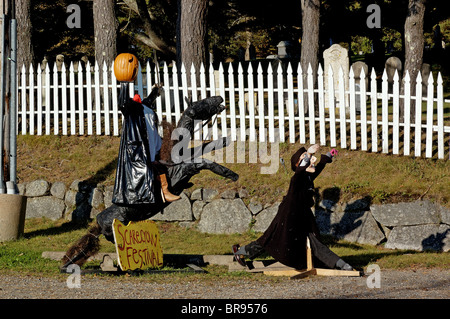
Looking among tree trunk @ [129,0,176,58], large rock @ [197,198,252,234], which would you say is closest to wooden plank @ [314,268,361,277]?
large rock @ [197,198,252,234]

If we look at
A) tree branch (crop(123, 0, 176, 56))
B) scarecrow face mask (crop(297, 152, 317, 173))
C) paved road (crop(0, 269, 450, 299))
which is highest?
tree branch (crop(123, 0, 176, 56))

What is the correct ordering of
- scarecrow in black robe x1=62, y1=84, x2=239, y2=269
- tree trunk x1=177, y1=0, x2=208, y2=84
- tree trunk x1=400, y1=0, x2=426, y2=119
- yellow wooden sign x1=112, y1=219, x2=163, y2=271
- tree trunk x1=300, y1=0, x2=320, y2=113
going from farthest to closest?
tree trunk x1=300, y1=0, x2=320, y2=113
tree trunk x1=177, y1=0, x2=208, y2=84
tree trunk x1=400, y1=0, x2=426, y2=119
yellow wooden sign x1=112, y1=219, x2=163, y2=271
scarecrow in black robe x1=62, y1=84, x2=239, y2=269

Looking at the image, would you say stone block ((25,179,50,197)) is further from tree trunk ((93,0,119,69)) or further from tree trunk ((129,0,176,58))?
tree trunk ((129,0,176,58))

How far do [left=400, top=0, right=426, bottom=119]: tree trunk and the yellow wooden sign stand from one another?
746 centimetres

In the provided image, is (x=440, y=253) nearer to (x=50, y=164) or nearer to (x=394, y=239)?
(x=394, y=239)

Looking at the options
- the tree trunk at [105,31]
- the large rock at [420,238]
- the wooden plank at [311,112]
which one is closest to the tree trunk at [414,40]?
the wooden plank at [311,112]

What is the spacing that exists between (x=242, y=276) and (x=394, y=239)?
356 cm

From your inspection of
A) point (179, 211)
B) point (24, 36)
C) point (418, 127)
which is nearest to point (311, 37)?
Result: point (418, 127)

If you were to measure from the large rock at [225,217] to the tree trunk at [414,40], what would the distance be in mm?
4452

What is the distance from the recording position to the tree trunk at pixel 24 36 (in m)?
15.5

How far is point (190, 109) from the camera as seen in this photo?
7766 mm

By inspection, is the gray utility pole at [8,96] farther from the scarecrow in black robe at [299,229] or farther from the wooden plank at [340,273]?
the wooden plank at [340,273]

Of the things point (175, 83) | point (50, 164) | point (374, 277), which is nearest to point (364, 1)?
point (175, 83)

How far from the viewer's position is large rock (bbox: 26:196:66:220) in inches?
513
